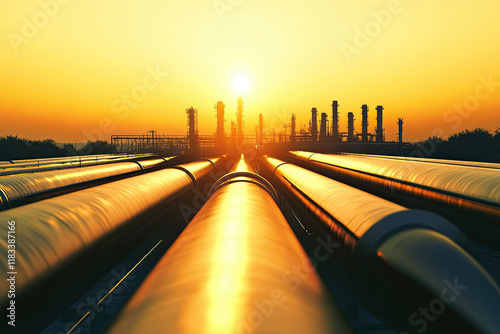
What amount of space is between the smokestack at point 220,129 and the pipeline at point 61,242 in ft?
108

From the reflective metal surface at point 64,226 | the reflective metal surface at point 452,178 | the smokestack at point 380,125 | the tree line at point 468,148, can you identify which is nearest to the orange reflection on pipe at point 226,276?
the reflective metal surface at point 64,226

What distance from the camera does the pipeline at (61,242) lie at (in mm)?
3104

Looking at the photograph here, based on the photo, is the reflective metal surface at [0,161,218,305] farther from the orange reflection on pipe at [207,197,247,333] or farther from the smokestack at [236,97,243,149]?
the smokestack at [236,97,243,149]

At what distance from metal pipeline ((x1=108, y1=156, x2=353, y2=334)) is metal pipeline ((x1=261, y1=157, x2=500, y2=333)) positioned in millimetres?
937

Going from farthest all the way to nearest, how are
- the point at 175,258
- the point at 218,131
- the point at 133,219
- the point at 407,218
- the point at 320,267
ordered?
1. the point at 218,131
2. the point at 320,267
3. the point at 133,219
4. the point at 407,218
5. the point at 175,258

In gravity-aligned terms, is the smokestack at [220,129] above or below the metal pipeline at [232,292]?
above

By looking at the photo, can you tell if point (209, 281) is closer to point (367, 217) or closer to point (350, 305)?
point (367, 217)

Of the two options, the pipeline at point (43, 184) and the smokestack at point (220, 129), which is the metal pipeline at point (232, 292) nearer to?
the pipeline at point (43, 184)

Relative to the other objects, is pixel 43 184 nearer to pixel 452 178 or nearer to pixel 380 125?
pixel 452 178

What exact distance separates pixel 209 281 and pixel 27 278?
7.24ft

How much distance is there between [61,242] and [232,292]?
9.23ft

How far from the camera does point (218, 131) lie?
132 ft

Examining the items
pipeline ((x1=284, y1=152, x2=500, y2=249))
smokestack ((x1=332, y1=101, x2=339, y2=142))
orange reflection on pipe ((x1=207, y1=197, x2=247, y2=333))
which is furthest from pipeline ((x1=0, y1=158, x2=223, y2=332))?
smokestack ((x1=332, y1=101, x2=339, y2=142))

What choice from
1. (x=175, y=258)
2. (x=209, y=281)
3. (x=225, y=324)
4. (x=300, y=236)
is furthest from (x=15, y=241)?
(x=300, y=236)
